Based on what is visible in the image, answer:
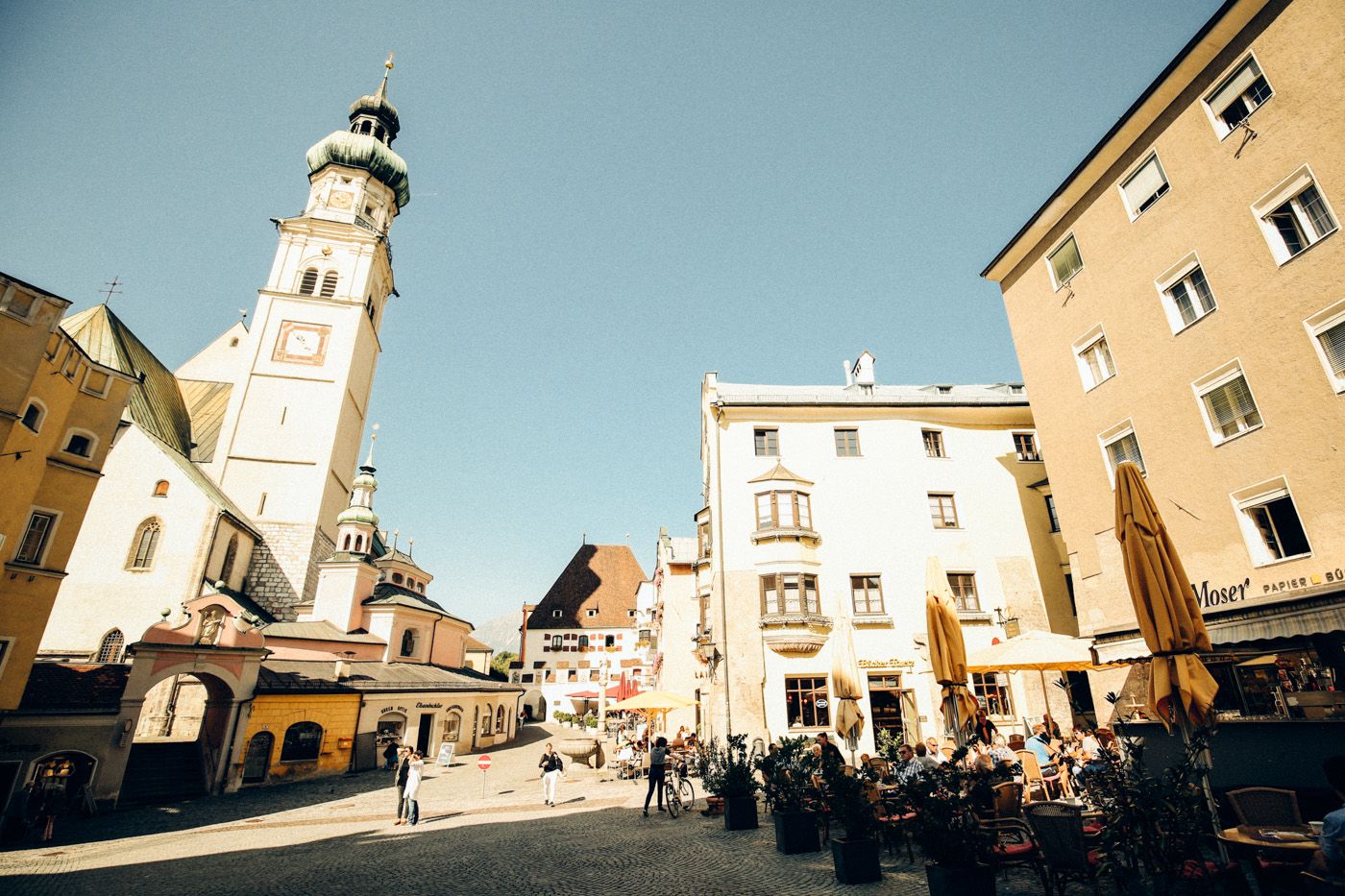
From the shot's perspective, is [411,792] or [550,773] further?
[550,773]

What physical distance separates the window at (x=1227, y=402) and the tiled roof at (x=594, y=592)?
51912 mm

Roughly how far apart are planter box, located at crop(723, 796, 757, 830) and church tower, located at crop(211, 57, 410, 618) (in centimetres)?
3124

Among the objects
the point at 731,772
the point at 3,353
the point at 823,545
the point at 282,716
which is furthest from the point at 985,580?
the point at 3,353

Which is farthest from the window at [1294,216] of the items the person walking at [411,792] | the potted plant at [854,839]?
the person walking at [411,792]

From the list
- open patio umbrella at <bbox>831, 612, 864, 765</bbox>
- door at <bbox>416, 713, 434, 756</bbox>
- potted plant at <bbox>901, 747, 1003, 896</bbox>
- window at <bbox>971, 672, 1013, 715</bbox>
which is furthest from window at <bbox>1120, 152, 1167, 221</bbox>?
door at <bbox>416, 713, 434, 756</bbox>

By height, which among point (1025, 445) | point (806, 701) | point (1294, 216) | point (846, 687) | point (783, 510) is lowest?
point (806, 701)

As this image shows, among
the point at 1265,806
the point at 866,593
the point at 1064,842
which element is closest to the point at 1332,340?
the point at 1265,806

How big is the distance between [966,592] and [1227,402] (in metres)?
11.7

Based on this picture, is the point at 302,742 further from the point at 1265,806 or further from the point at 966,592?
the point at 1265,806

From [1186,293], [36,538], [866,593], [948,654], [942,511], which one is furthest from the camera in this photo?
[942,511]

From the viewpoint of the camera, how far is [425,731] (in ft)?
99.6

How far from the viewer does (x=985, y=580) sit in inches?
878

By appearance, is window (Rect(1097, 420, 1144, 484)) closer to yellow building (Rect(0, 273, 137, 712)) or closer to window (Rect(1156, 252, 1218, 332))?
window (Rect(1156, 252, 1218, 332))

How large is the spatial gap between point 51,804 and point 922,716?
23.6m
